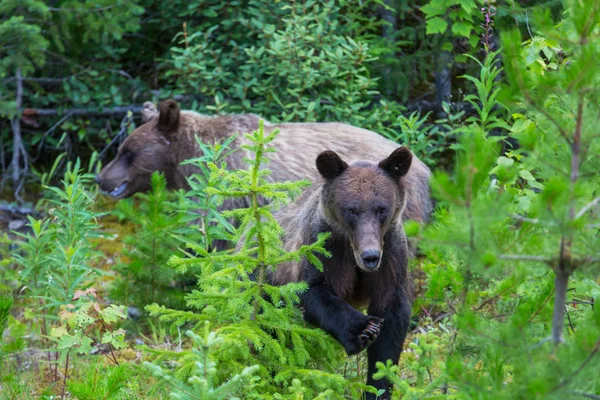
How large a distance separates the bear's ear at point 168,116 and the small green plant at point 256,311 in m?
3.23

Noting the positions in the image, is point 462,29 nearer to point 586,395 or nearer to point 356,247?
point 356,247

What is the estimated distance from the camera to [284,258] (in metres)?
3.95

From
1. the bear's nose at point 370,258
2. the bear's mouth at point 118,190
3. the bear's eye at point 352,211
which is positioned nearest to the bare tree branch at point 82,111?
the bear's mouth at point 118,190

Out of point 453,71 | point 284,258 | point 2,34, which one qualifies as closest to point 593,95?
point 284,258

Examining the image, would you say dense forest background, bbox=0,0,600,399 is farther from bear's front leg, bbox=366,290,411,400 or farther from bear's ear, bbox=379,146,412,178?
bear's ear, bbox=379,146,412,178

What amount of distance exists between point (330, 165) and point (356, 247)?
503mm

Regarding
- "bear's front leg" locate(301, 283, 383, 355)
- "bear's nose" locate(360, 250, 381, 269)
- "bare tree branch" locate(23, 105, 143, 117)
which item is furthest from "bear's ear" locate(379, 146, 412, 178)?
"bare tree branch" locate(23, 105, 143, 117)

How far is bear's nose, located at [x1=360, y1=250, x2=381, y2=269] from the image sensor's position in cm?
400

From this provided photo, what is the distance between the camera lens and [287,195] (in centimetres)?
403

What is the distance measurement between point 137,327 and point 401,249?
2.54m

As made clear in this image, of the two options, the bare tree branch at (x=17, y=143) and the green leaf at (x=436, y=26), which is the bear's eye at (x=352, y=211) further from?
the bare tree branch at (x=17, y=143)

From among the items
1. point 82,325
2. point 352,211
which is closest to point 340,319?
point 352,211

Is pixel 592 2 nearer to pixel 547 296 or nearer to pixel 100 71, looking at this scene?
pixel 547 296

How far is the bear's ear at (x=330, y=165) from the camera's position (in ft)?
14.3
